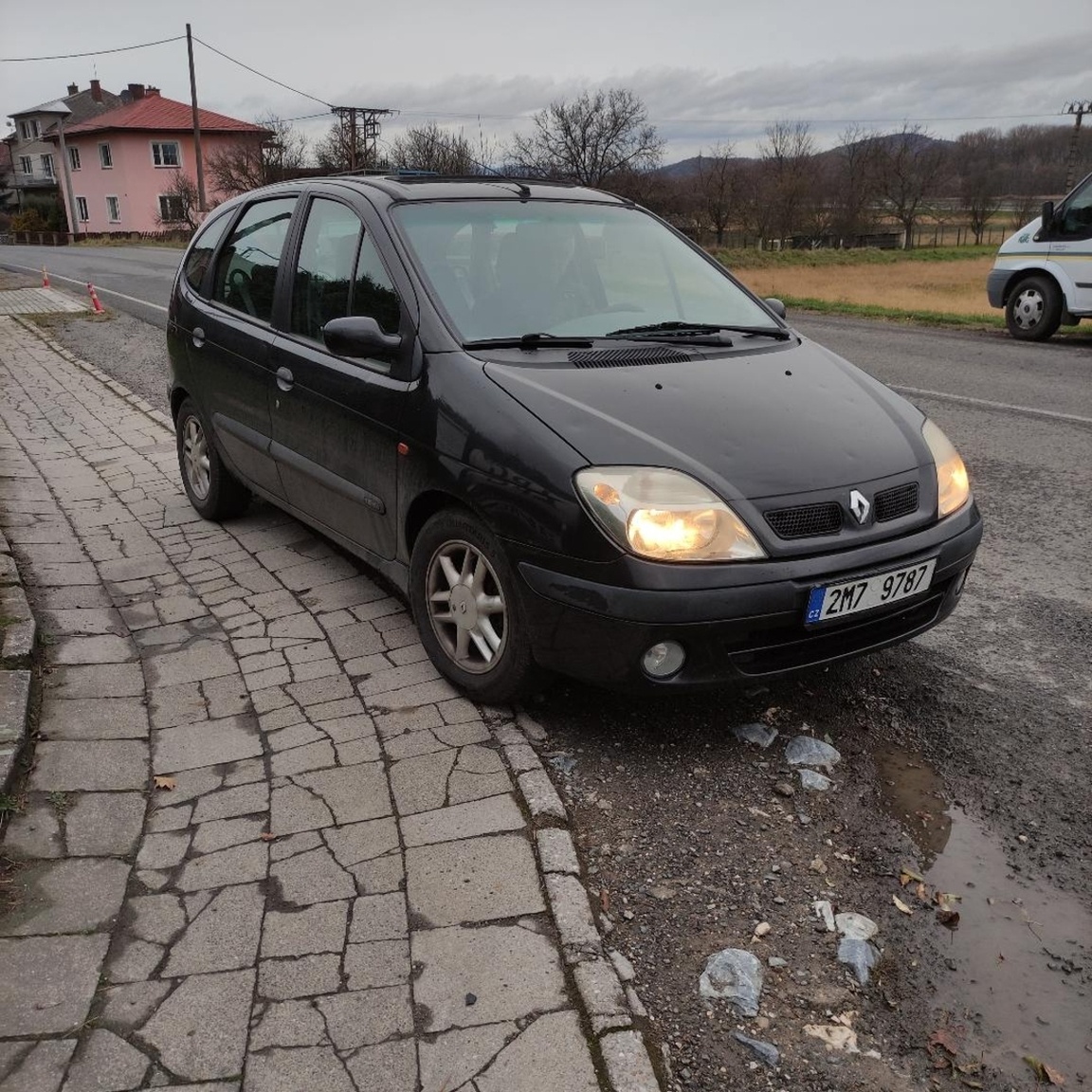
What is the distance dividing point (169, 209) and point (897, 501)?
72415mm

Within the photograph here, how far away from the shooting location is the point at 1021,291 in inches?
536

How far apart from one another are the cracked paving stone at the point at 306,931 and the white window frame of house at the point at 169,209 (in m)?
61.9

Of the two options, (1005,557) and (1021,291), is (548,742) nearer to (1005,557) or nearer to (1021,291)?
(1005,557)

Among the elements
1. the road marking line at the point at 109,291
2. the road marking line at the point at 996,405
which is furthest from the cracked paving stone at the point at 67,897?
the road marking line at the point at 109,291

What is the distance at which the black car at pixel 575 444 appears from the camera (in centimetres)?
299

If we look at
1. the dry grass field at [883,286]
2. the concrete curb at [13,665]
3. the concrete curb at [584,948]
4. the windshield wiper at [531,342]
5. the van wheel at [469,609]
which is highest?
the windshield wiper at [531,342]

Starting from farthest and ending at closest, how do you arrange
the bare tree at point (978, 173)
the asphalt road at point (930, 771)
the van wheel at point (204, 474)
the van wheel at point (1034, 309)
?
the bare tree at point (978, 173) < the van wheel at point (1034, 309) < the van wheel at point (204, 474) < the asphalt road at point (930, 771)

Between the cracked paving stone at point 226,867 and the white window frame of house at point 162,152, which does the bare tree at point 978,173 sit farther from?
the cracked paving stone at point 226,867

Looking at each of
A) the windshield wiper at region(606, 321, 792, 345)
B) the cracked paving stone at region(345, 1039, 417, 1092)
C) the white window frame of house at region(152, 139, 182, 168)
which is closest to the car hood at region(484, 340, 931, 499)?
the windshield wiper at region(606, 321, 792, 345)

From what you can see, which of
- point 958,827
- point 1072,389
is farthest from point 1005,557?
point 1072,389

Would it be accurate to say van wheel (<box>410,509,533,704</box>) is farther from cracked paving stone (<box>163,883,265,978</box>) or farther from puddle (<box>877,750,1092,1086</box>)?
puddle (<box>877,750,1092,1086</box>)

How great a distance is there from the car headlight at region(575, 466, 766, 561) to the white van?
11.8m

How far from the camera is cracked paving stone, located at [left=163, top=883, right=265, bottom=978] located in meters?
2.42

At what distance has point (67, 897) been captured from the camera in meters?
2.67
